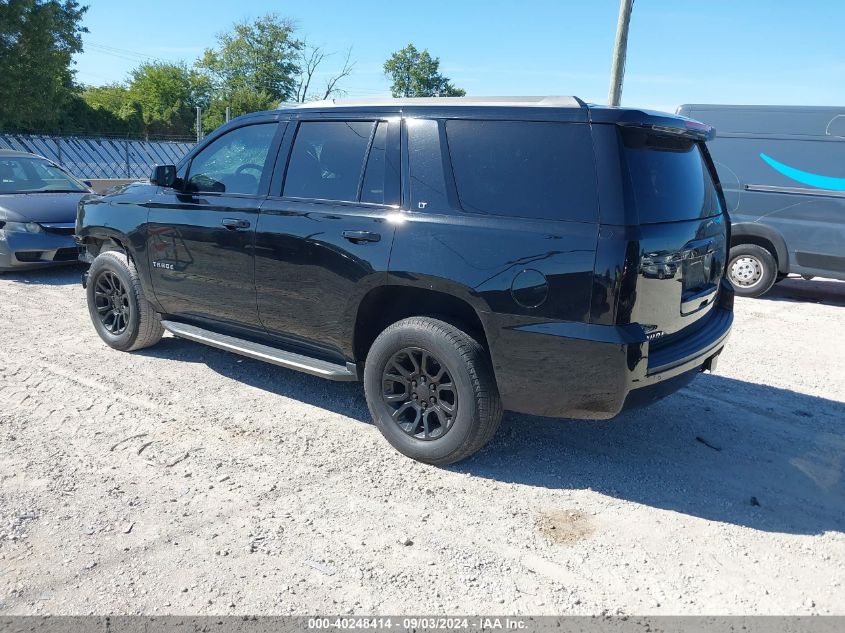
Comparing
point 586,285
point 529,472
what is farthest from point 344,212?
point 529,472

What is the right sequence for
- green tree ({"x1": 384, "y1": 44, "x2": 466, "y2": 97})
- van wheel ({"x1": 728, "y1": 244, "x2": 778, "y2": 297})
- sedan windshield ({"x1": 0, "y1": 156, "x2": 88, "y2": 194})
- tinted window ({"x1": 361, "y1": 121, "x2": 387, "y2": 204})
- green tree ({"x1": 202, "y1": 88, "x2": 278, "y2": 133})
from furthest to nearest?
green tree ({"x1": 384, "y1": 44, "x2": 466, "y2": 97})
green tree ({"x1": 202, "y1": 88, "x2": 278, "y2": 133})
sedan windshield ({"x1": 0, "y1": 156, "x2": 88, "y2": 194})
van wheel ({"x1": 728, "y1": 244, "x2": 778, "y2": 297})
tinted window ({"x1": 361, "y1": 121, "x2": 387, "y2": 204})

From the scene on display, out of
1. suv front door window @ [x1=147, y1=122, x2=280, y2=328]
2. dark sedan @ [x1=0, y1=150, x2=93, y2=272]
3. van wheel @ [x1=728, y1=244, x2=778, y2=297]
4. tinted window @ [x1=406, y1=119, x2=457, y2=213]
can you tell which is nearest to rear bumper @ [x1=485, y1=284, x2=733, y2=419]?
tinted window @ [x1=406, y1=119, x2=457, y2=213]

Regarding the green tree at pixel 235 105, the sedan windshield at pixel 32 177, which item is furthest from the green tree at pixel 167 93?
the sedan windshield at pixel 32 177

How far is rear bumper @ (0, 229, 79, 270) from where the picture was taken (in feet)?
27.2

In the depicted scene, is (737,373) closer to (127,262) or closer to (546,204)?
(546,204)

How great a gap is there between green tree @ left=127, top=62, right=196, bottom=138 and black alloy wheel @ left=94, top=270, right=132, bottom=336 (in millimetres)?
41868

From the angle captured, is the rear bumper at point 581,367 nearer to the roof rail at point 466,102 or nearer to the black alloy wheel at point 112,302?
the roof rail at point 466,102

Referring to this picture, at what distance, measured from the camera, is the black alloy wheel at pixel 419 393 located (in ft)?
12.2

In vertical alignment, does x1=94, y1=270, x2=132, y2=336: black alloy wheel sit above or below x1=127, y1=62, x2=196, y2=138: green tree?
below

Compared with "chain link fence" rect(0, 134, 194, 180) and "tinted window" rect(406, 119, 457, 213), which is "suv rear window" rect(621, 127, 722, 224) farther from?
"chain link fence" rect(0, 134, 194, 180)

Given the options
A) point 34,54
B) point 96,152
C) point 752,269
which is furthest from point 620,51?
point 34,54

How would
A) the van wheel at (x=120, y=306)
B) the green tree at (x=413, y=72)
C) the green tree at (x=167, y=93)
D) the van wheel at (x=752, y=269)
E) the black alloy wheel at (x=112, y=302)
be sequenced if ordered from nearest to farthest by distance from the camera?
the van wheel at (x=120, y=306)
the black alloy wheel at (x=112, y=302)
the van wheel at (x=752, y=269)
the green tree at (x=167, y=93)
the green tree at (x=413, y=72)

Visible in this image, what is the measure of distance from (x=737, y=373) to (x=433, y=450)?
316 cm

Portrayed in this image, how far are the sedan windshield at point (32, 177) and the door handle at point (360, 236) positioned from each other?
23.6 ft
